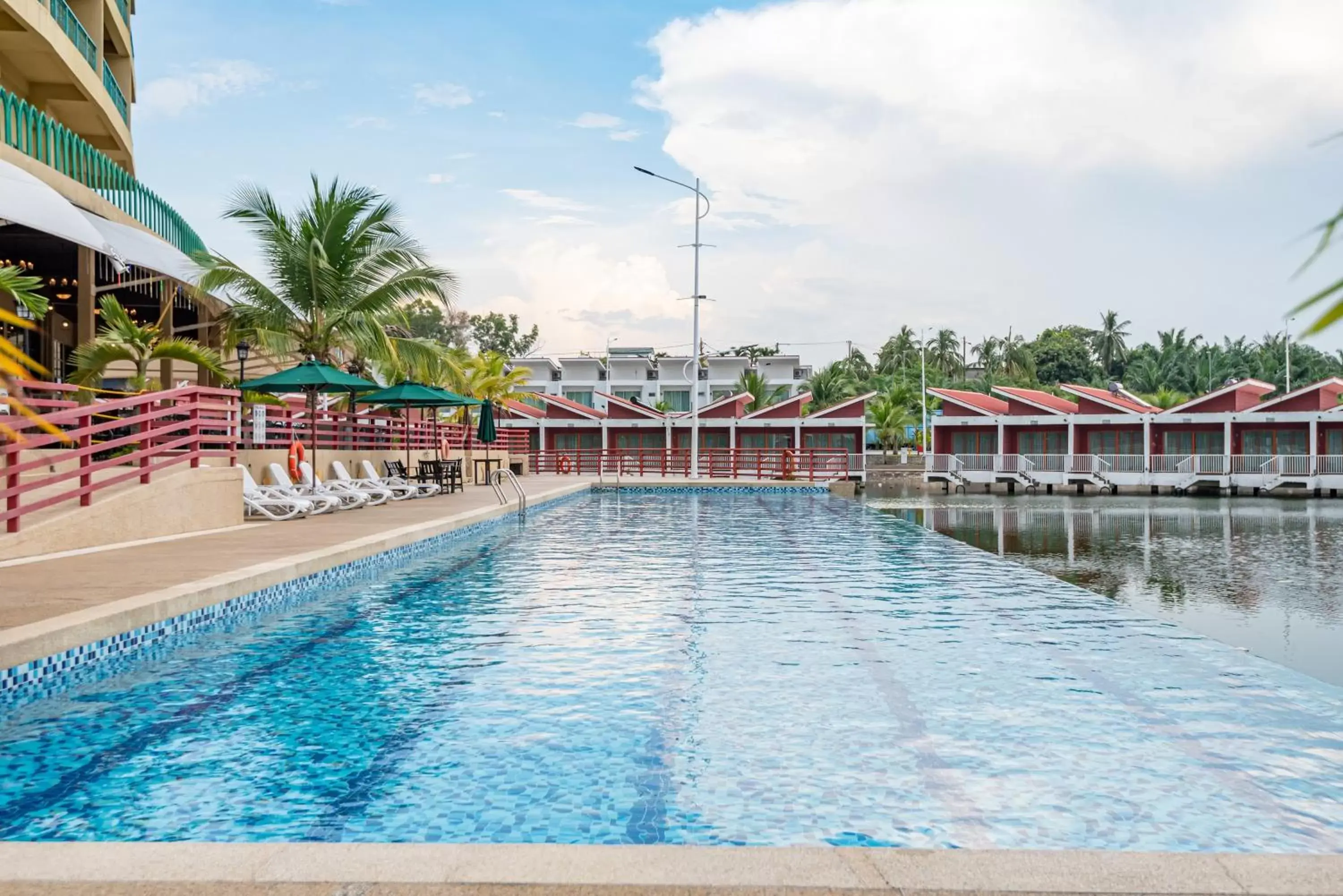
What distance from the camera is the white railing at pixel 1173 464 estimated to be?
38.9 m

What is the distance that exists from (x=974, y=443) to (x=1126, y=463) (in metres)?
6.29

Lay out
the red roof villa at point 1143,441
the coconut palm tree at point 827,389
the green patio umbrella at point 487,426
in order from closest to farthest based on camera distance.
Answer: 1. the green patio umbrella at point 487,426
2. the red roof villa at point 1143,441
3. the coconut palm tree at point 827,389

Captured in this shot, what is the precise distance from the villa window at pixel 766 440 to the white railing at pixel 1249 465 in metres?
17.4

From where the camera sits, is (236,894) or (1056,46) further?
(1056,46)

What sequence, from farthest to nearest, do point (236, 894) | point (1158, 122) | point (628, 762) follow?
point (1158, 122) → point (628, 762) → point (236, 894)

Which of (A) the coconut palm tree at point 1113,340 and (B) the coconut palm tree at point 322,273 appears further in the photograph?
(A) the coconut palm tree at point 1113,340

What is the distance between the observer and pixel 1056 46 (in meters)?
16.0

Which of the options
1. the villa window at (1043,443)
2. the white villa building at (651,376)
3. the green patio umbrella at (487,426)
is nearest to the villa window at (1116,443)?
the villa window at (1043,443)

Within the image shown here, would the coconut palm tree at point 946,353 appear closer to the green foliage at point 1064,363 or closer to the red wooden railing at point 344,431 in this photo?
the green foliage at point 1064,363

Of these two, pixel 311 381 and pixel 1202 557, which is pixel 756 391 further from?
pixel 1202 557

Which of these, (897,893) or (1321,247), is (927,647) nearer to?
(897,893)

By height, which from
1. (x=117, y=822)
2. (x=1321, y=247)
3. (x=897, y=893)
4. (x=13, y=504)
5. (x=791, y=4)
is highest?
(x=791, y=4)

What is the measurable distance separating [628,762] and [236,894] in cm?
235

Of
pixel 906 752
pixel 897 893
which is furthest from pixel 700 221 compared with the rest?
pixel 897 893
